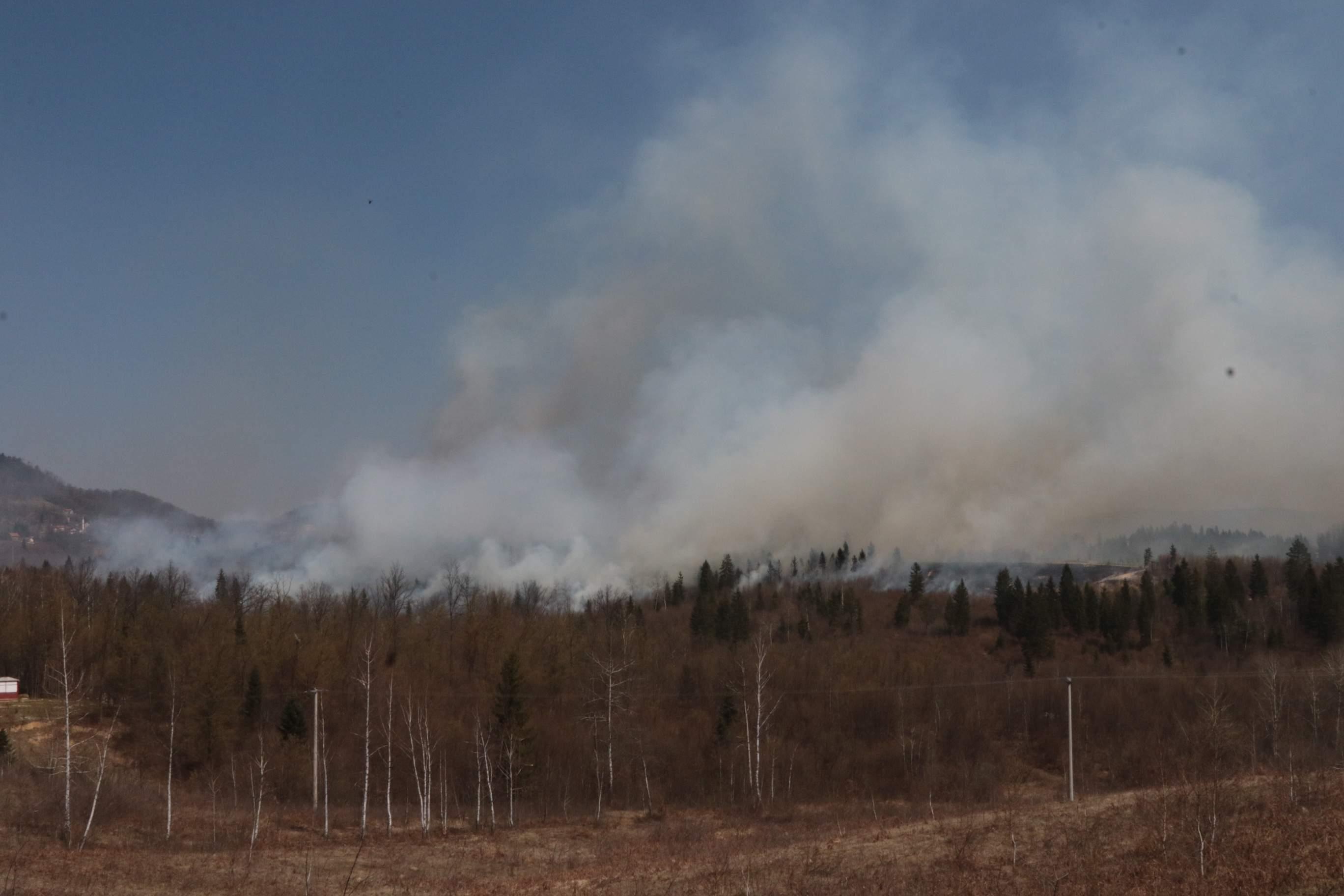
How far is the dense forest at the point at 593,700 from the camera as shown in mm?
71312

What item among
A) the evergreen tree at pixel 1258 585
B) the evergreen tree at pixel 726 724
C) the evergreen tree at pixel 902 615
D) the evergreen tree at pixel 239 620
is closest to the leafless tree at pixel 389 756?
the evergreen tree at pixel 239 620

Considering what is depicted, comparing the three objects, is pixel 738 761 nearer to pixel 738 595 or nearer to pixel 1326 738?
pixel 1326 738

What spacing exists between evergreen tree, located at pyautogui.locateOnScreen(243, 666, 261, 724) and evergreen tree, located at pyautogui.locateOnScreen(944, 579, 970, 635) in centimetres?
10515

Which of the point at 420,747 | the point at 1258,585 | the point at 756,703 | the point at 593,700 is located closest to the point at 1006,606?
the point at 1258,585

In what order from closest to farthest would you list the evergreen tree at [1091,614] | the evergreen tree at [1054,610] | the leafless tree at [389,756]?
the leafless tree at [389,756] → the evergreen tree at [1091,614] → the evergreen tree at [1054,610]

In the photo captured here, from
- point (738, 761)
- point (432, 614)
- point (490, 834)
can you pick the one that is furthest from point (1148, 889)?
point (432, 614)

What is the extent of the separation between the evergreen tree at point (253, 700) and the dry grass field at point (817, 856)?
109 ft

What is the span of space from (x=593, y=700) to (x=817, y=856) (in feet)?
140

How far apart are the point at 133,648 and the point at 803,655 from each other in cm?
7071

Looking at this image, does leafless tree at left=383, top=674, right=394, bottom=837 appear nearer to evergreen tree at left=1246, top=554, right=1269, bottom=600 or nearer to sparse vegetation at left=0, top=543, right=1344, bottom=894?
sparse vegetation at left=0, top=543, right=1344, bottom=894

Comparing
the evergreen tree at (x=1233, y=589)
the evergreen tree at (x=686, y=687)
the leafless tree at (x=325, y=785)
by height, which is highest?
the evergreen tree at (x=1233, y=589)

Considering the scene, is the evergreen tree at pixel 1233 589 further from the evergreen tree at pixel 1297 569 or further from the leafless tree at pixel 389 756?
the leafless tree at pixel 389 756

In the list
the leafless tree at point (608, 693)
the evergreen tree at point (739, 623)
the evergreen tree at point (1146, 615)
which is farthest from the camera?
the evergreen tree at point (1146, 615)

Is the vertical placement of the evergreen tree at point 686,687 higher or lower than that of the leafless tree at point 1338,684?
lower
